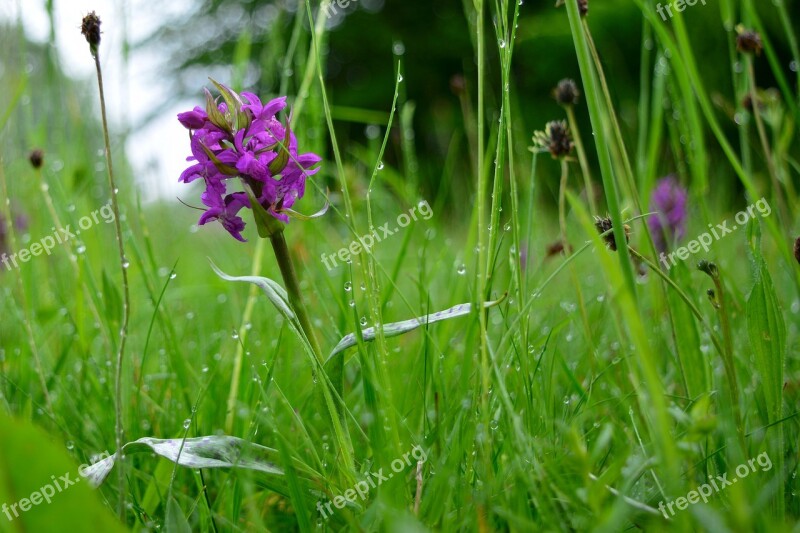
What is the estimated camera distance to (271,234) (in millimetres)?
668

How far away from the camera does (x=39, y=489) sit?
17.3 inches

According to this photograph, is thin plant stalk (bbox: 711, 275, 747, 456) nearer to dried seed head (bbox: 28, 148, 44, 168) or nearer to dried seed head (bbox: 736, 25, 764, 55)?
dried seed head (bbox: 736, 25, 764, 55)

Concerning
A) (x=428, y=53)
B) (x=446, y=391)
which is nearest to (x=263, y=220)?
(x=446, y=391)

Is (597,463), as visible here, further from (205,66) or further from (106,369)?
(205,66)

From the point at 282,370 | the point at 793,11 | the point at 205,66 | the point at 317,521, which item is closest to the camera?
the point at 317,521

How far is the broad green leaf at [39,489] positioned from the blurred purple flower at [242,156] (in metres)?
0.29

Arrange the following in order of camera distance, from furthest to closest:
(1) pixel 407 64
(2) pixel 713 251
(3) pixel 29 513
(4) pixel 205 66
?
(4) pixel 205 66 → (1) pixel 407 64 → (2) pixel 713 251 → (3) pixel 29 513

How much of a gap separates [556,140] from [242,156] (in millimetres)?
414

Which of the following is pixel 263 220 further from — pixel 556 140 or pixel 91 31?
pixel 556 140

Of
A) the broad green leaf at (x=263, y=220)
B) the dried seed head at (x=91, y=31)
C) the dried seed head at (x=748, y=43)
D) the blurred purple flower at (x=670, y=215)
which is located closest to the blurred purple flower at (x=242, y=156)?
the broad green leaf at (x=263, y=220)

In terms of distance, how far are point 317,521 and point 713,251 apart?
555mm

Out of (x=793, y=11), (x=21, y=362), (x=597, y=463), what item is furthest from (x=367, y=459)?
(x=793, y=11)

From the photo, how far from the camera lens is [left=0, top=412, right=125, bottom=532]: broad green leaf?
420 mm

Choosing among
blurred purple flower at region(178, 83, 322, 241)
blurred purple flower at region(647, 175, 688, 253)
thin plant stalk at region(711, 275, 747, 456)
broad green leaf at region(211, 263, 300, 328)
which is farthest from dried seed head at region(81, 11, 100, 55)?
blurred purple flower at region(647, 175, 688, 253)
